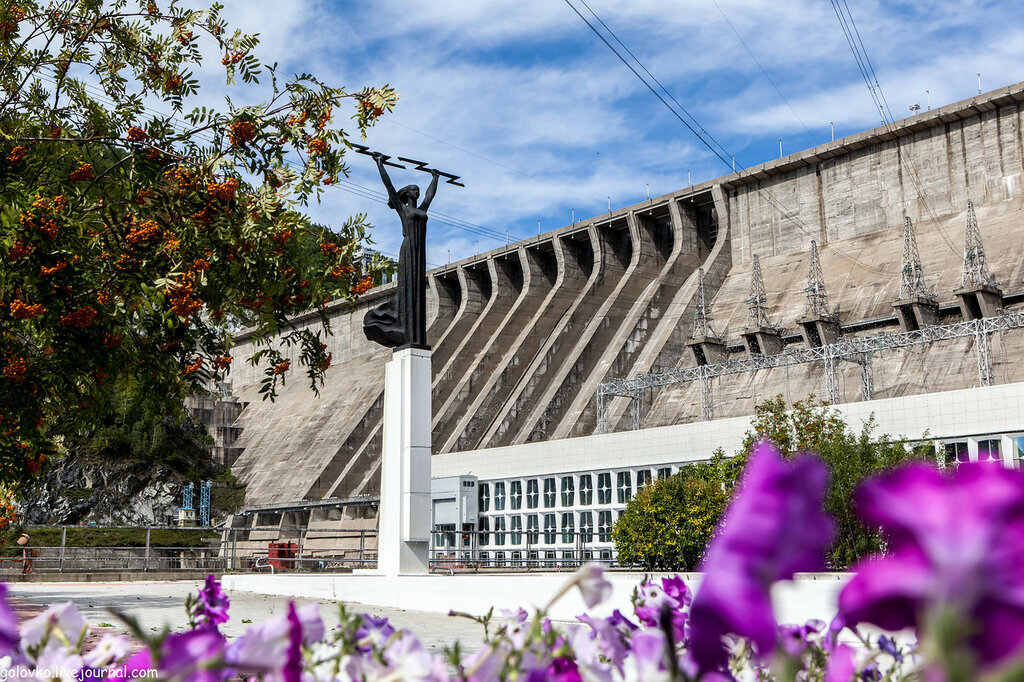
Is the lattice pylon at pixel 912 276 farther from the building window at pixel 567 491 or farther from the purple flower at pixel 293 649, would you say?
the purple flower at pixel 293 649

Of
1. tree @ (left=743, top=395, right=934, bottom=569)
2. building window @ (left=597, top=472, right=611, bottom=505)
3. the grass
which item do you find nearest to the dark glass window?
building window @ (left=597, top=472, right=611, bottom=505)

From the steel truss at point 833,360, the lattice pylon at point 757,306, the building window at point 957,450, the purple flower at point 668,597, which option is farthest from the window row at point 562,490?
the purple flower at point 668,597

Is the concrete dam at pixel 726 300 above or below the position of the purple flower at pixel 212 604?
above

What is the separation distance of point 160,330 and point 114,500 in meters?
40.6

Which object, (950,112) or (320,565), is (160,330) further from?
A: (950,112)

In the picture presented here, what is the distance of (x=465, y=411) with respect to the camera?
Answer: 43500mm

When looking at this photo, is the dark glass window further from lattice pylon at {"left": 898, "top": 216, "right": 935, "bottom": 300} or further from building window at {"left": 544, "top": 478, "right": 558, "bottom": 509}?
lattice pylon at {"left": 898, "top": 216, "right": 935, "bottom": 300}

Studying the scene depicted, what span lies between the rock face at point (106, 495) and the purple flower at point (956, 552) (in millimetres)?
46512

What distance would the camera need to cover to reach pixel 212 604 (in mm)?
2328

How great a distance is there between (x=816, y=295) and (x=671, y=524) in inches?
769

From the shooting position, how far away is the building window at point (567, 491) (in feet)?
98.3

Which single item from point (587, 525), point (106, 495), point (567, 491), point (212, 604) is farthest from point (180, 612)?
point (106, 495)

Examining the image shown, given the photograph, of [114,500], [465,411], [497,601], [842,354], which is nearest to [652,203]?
[465,411]

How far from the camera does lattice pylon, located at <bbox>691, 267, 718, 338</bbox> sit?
1459 inches
